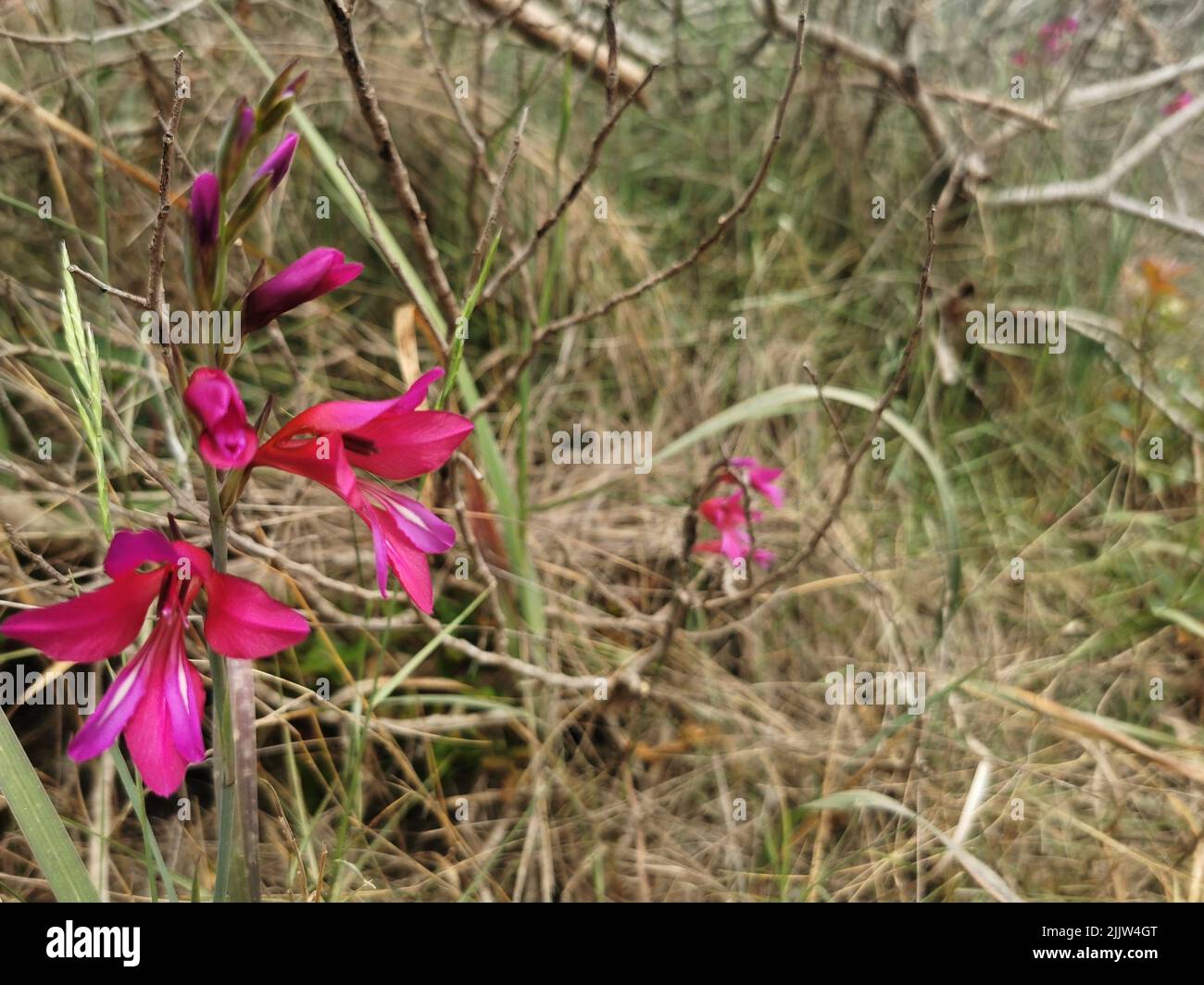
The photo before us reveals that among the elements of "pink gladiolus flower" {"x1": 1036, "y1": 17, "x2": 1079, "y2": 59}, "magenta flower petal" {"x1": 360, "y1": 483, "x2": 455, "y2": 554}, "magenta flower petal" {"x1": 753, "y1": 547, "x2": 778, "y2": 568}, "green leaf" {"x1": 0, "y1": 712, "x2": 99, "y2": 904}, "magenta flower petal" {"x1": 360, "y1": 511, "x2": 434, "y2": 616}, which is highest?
"pink gladiolus flower" {"x1": 1036, "y1": 17, "x2": 1079, "y2": 59}

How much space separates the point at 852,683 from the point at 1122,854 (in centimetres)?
55

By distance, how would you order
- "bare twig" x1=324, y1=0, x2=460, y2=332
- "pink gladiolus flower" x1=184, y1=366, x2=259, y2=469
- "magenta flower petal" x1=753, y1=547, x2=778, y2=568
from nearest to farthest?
"pink gladiolus flower" x1=184, y1=366, x2=259, y2=469 < "bare twig" x1=324, y1=0, x2=460, y2=332 < "magenta flower petal" x1=753, y1=547, x2=778, y2=568

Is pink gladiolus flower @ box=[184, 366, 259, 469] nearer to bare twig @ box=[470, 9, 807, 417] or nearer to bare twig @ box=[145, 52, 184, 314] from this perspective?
bare twig @ box=[145, 52, 184, 314]

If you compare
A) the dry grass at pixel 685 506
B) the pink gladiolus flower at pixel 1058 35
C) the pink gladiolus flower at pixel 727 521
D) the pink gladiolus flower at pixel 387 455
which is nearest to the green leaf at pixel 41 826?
the dry grass at pixel 685 506

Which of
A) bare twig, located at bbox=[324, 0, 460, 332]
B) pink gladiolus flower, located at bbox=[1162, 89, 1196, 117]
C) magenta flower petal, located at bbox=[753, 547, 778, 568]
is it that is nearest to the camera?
bare twig, located at bbox=[324, 0, 460, 332]

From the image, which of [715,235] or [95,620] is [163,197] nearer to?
[95,620]

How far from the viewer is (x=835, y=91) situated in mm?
2875

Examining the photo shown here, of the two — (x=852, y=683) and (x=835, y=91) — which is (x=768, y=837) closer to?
(x=852, y=683)

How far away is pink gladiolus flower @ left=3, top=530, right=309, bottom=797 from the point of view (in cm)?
66

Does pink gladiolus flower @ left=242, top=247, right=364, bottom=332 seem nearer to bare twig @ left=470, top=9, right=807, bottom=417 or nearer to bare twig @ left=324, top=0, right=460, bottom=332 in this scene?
bare twig @ left=324, top=0, right=460, bottom=332

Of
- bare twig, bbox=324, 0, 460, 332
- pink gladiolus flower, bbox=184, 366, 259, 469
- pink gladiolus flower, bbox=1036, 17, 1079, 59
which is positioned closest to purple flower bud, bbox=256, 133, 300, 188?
pink gladiolus flower, bbox=184, 366, 259, 469

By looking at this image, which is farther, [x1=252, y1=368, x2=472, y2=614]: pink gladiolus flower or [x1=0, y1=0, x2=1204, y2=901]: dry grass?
[x1=0, y1=0, x2=1204, y2=901]: dry grass

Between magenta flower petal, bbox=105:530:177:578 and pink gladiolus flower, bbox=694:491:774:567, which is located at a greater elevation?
pink gladiolus flower, bbox=694:491:774:567

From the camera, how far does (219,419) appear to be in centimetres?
64
